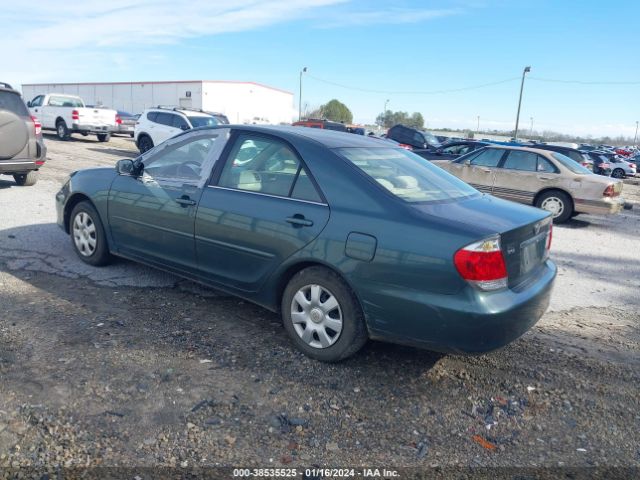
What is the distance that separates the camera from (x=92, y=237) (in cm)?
531

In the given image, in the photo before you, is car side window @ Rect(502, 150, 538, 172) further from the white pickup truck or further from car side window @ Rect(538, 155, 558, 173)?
the white pickup truck

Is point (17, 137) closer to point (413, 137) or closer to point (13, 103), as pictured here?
point (13, 103)

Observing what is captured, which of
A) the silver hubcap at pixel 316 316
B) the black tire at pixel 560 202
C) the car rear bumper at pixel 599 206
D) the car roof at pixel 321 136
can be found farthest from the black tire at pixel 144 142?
the silver hubcap at pixel 316 316

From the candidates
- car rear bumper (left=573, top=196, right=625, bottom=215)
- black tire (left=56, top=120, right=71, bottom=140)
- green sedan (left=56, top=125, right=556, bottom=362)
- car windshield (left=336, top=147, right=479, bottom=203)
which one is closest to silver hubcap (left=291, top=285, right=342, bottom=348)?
green sedan (left=56, top=125, right=556, bottom=362)

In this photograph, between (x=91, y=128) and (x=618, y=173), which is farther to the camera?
(x=618, y=173)

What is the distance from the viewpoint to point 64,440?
107 inches

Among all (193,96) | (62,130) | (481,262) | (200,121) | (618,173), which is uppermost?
(193,96)

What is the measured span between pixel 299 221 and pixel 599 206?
341 inches

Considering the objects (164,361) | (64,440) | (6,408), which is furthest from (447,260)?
(6,408)

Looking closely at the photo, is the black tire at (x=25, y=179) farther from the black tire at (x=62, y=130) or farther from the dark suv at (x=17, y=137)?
the black tire at (x=62, y=130)

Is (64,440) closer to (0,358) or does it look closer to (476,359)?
(0,358)

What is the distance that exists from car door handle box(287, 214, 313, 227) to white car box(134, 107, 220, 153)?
1333 cm

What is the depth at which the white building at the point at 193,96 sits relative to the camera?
158 feet

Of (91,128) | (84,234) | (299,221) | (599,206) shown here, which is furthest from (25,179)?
(91,128)
